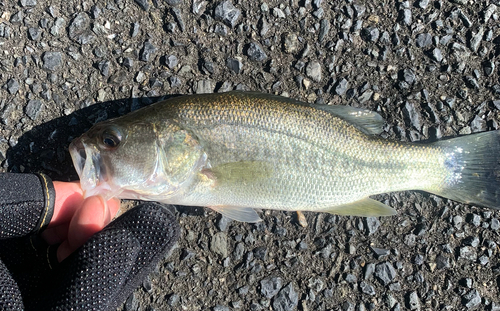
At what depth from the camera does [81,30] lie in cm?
319

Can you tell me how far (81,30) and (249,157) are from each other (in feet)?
6.46

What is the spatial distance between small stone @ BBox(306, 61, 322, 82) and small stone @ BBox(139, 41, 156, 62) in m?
1.44

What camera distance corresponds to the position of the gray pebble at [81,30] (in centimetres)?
318

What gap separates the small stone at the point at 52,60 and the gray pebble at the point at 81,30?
8.5 inches

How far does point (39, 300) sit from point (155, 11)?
2590 mm

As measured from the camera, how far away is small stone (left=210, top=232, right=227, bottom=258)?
122 inches

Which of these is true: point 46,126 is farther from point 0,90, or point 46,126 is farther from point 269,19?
point 269,19

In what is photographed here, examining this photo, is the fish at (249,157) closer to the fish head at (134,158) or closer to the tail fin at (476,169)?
the fish head at (134,158)

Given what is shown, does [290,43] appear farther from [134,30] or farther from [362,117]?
[134,30]

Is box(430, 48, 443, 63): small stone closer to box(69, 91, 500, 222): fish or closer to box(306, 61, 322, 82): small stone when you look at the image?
box(69, 91, 500, 222): fish

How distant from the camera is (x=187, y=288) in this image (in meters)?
3.08

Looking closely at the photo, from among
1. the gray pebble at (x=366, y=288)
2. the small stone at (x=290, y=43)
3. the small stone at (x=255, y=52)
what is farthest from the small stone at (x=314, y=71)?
the gray pebble at (x=366, y=288)

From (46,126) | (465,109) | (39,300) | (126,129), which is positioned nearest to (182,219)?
(126,129)

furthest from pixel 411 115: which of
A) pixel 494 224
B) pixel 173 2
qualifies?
pixel 173 2
